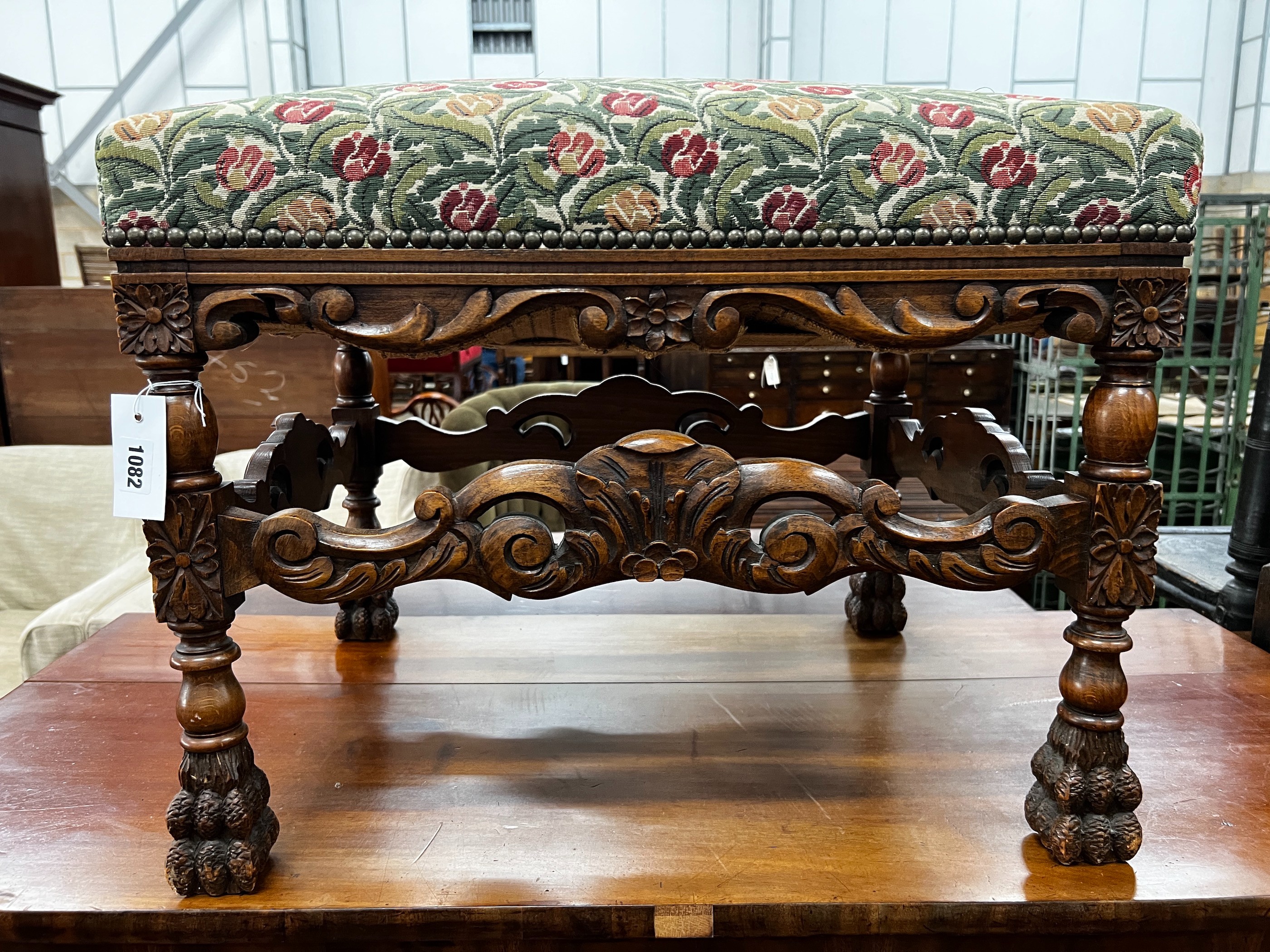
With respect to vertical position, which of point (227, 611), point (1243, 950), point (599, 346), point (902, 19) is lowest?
point (1243, 950)

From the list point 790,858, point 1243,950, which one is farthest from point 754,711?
point 1243,950

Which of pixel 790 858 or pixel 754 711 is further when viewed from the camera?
pixel 754 711

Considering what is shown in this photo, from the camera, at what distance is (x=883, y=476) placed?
45.1 inches

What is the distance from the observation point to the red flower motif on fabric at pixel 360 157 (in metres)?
0.58

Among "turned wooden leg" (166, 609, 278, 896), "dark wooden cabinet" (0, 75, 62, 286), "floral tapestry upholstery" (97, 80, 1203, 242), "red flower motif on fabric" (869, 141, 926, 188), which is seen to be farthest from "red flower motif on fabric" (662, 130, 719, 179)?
"dark wooden cabinet" (0, 75, 62, 286)

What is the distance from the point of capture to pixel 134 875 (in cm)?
65

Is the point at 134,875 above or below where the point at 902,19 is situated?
below

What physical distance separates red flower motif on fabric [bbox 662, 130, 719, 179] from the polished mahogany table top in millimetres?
512

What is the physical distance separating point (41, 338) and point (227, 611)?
1.77 m

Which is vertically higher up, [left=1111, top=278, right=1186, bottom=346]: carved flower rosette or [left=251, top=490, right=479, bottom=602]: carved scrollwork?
[left=1111, top=278, right=1186, bottom=346]: carved flower rosette

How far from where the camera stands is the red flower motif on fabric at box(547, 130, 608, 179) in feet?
1.89

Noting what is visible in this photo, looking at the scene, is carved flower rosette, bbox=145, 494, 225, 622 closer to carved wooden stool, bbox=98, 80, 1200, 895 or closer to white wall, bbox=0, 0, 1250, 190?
carved wooden stool, bbox=98, 80, 1200, 895

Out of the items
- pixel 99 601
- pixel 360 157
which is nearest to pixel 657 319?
pixel 360 157

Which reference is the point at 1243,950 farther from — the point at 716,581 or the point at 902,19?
the point at 902,19
